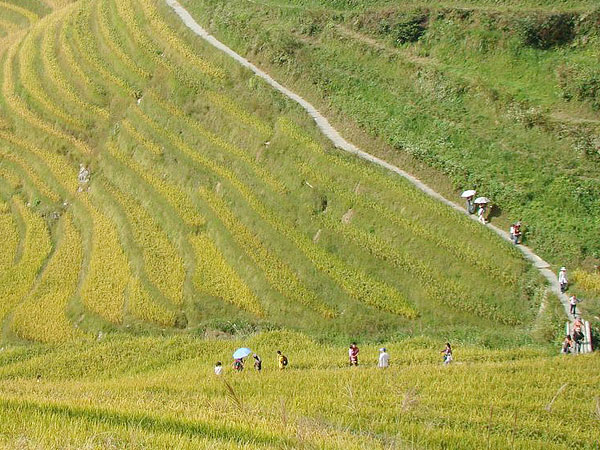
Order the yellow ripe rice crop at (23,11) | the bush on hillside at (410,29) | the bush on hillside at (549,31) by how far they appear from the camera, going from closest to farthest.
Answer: the bush on hillside at (549,31), the bush on hillside at (410,29), the yellow ripe rice crop at (23,11)

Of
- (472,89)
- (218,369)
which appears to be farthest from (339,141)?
(218,369)

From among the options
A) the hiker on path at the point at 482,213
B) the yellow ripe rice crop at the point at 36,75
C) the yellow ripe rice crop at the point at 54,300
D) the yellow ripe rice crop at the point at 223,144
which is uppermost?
the yellow ripe rice crop at the point at 36,75

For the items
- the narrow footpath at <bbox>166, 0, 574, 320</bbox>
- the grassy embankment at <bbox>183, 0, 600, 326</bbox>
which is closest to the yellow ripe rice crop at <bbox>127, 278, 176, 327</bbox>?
the narrow footpath at <bbox>166, 0, 574, 320</bbox>

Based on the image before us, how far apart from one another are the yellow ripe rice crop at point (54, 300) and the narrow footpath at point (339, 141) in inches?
745

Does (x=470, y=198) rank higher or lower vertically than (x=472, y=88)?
lower

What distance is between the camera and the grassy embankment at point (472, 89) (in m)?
34.9

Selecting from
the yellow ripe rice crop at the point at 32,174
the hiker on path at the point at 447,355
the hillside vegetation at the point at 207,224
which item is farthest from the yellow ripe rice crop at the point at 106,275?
the hiker on path at the point at 447,355

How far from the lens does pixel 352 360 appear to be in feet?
94.9

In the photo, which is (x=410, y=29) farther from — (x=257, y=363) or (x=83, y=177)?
(x=257, y=363)

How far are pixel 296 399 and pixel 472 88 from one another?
26.8 meters

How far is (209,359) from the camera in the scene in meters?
33.0

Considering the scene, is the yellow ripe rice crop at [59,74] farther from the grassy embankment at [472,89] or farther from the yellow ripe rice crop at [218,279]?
the yellow ripe rice crop at [218,279]

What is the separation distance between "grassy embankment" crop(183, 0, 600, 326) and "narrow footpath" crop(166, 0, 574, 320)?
58 centimetres

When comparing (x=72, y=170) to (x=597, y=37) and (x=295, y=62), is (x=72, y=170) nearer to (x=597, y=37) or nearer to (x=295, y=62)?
(x=295, y=62)
